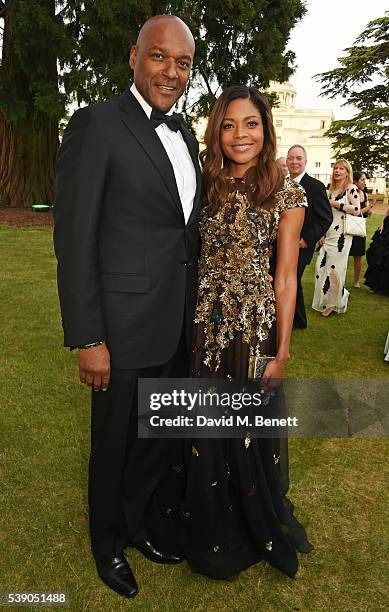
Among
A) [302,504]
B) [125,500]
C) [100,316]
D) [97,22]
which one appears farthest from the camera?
[97,22]

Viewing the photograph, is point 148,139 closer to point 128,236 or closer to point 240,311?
point 128,236

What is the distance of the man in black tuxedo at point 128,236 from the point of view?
195 centimetres

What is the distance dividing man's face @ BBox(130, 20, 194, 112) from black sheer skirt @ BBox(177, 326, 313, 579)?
3.38 feet

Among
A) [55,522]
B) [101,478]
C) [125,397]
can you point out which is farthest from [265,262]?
[55,522]

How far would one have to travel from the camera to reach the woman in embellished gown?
223 centimetres

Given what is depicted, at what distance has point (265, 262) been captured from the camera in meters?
2.29

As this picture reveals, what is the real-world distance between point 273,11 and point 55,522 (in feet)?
50.0

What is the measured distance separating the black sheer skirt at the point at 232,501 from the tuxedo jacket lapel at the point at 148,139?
69cm

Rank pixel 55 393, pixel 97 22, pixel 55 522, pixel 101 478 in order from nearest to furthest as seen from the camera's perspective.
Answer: pixel 101 478
pixel 55 522
pixel 55 393
pixel 97 22

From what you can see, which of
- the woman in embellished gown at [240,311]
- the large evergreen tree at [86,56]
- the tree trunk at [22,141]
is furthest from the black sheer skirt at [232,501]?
the tree trunk at [22,141]

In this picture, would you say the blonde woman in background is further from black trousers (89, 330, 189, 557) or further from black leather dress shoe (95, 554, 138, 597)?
black leather dress shoe (95, 554, 138, 597)

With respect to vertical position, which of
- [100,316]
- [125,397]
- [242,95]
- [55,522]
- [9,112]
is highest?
[9,112]

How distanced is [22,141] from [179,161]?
14.9 m

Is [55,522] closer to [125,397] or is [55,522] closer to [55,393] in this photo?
[125,397]
